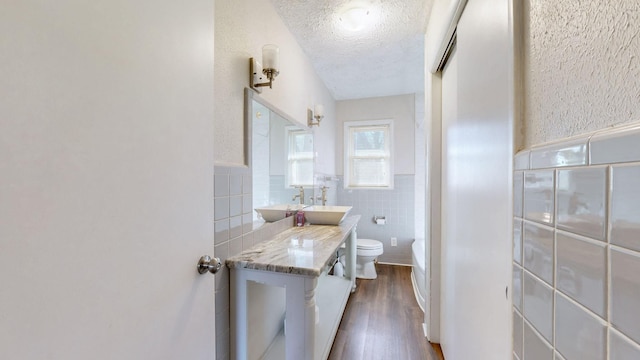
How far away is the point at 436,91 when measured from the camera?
5.57ft

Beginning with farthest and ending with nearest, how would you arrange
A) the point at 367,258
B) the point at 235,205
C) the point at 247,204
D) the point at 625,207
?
the point at 367,258
the point at 247,204
the point at 235,205
the point at 625,207

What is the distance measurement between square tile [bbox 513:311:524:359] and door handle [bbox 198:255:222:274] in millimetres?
800

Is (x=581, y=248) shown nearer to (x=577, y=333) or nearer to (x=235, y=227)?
(x=577, y=333)

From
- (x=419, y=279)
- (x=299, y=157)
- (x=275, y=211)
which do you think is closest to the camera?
(x=275, y=211)

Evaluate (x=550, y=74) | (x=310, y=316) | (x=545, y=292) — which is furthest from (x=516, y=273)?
(x=310, y=316)

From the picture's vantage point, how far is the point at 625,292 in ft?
0.97

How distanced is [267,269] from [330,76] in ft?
7.72

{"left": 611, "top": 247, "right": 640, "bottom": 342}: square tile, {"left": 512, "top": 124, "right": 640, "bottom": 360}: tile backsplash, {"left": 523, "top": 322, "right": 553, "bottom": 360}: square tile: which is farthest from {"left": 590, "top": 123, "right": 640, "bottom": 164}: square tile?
{"left": 523, "top": 322, "right": 553, "bottom": 360}: square tile

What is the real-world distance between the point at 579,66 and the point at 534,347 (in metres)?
0.53

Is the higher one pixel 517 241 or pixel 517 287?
pixel 517 241

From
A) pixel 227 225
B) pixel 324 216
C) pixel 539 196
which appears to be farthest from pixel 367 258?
pixel 539 196

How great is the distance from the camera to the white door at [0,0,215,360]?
15.0 inches

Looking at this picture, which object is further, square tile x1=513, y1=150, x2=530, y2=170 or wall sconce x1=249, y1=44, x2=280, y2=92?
wall sconce x1=249, y1=44, x2=280, y2=92

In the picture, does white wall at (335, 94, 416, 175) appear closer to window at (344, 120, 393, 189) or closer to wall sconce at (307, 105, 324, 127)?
window at (344, 120, 393, 189)
